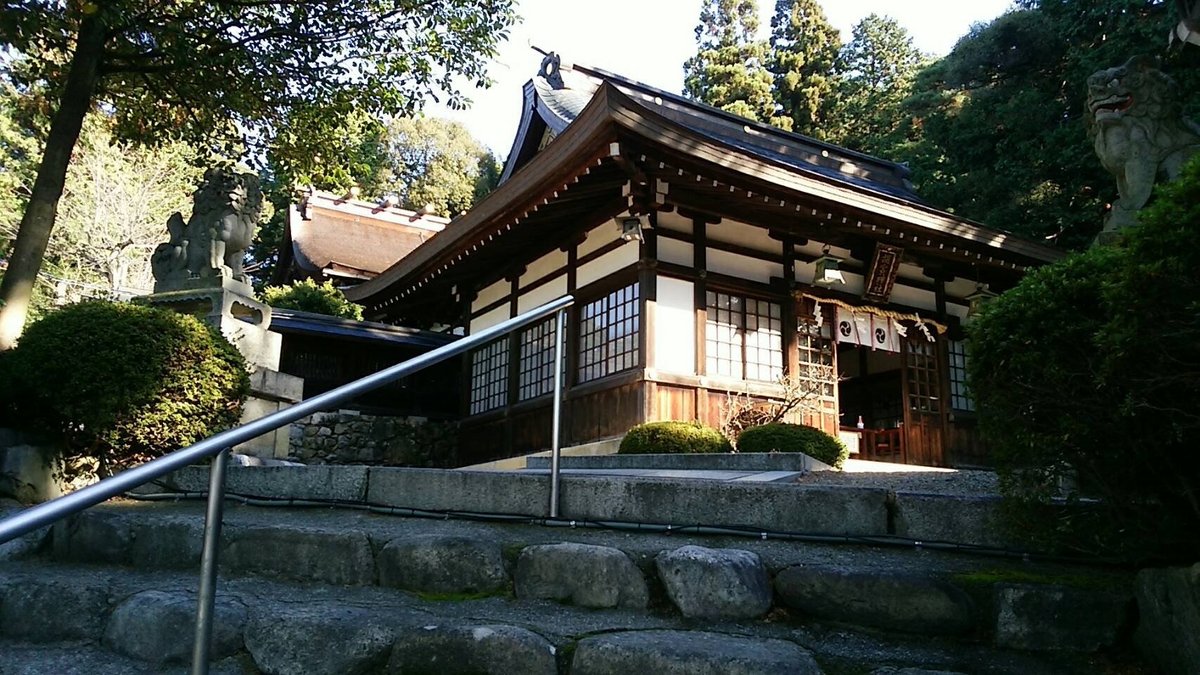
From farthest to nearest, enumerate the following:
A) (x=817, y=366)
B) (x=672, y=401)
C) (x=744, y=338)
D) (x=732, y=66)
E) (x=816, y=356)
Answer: (x=732, y=66), (x=816, y=356), (x=817, y=366), (x=744, y=338), (x=672, y=401)

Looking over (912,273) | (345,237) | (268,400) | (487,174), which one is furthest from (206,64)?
(487,174)

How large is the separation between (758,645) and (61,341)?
5438mm

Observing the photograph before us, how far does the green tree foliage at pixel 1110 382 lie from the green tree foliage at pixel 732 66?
2232cm

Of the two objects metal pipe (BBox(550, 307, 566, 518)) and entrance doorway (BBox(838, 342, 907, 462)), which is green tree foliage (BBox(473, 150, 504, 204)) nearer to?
entrance doorway (BBox(838, 342, 907, 462))

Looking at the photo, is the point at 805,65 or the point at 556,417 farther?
the point at 805,65

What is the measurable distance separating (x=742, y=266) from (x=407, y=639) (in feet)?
28.0

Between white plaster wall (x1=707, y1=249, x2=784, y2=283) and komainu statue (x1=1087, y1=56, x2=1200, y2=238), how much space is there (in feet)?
15.9

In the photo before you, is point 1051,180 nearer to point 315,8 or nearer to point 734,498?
point 315,8

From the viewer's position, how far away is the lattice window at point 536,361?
39.3ft

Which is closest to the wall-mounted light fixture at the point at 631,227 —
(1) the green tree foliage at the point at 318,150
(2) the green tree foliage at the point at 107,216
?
(1) the green tree foliage at the point at 318,150

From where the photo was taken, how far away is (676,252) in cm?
1012

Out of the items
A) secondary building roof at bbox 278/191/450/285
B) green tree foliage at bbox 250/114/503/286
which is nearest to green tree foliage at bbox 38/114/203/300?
green tree foliage at bbox 250/114/503/286

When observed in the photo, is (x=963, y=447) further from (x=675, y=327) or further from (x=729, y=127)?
(x=729, y=127)

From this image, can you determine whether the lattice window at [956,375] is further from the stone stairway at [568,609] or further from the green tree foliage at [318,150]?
the stone stairway at [568,609]
